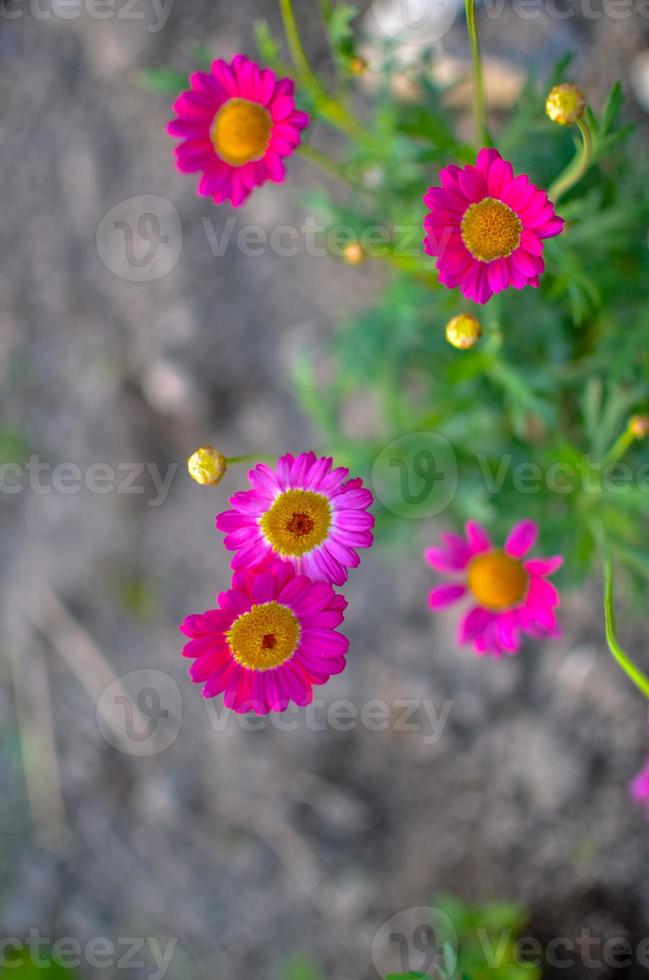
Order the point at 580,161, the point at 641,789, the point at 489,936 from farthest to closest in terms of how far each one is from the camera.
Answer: the point at 489,936 < the point at 641,789 < the point at 580,161

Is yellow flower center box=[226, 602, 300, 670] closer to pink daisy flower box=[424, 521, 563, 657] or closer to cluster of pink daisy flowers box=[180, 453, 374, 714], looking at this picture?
cluster of pink daisy flowers box=[180, 453, 374, 714]

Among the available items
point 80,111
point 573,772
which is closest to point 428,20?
point 80,111

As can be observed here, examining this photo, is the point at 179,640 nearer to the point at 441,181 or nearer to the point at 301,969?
the point at 301,969

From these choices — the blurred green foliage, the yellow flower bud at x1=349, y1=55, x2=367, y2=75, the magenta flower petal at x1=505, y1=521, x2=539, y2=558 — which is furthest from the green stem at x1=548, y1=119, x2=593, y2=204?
the blurred green foliage

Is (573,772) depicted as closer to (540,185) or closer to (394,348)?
(394,348)

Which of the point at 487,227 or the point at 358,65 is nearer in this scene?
the point at 487,227

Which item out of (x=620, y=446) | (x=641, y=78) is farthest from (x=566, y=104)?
(x=641, y=78)

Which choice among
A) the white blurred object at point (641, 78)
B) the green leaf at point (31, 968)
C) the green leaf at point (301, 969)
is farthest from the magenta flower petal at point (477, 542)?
the green leaf at point (31, 968)
